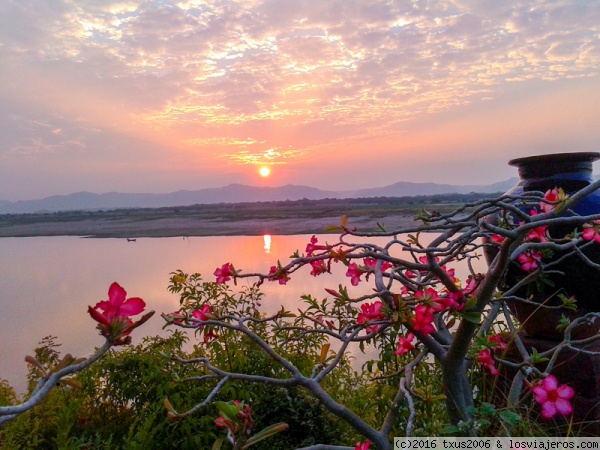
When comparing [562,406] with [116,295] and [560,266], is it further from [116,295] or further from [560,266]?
[116,295]

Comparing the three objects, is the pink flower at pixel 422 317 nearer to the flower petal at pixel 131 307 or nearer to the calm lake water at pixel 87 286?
the flower petal at pixel 131 307

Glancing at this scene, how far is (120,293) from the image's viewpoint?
722mm

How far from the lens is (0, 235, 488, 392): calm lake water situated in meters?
4.05

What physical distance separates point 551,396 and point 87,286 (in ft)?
19.8

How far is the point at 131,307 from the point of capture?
72cm

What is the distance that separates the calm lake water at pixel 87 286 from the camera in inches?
159

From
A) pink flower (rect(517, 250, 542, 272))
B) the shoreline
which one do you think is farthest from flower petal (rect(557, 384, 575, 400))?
the shoreline

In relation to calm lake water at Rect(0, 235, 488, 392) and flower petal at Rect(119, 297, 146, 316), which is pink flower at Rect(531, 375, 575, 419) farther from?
calm lake water at Rect(0, 235, 488, 392)

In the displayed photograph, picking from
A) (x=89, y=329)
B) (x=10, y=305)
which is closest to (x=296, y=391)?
(x=89, y=329)

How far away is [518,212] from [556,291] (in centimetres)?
118

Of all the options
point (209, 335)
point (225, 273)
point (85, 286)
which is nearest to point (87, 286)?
point (85, 286)

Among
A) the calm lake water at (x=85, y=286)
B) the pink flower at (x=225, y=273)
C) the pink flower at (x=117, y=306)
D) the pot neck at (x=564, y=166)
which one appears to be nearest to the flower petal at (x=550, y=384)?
the pink flower at (x=225, y=273)

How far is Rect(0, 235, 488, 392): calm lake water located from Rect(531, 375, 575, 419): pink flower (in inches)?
117

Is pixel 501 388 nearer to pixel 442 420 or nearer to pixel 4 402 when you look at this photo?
pixel 442 420
